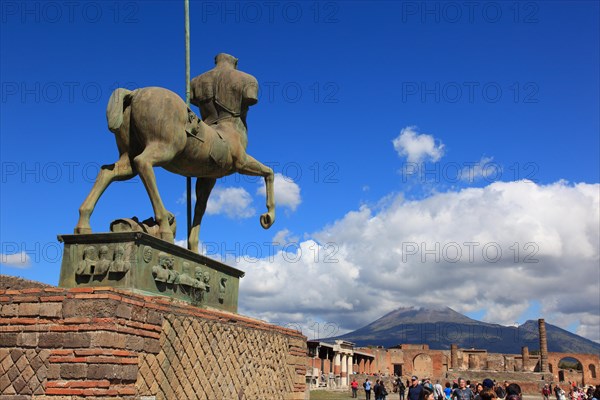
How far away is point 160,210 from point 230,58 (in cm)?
300

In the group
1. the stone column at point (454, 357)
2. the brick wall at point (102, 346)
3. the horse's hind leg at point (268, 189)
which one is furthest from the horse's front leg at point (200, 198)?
the stone column at point (454, 357)

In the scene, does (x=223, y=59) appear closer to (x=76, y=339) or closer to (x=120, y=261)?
(x=120, y=261)

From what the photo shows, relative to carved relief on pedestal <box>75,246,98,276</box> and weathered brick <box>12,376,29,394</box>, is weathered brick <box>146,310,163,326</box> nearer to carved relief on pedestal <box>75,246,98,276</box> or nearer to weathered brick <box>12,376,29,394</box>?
carved relief on pedestal <box>75,246,98,276</box>

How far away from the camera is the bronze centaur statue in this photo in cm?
694

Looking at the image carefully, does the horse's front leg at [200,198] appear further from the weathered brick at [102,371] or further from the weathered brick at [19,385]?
the weathered brick at [19,385]

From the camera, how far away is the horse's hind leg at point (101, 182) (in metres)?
6.66

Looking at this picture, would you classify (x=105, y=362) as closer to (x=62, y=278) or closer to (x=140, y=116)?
(x=62, y=278)

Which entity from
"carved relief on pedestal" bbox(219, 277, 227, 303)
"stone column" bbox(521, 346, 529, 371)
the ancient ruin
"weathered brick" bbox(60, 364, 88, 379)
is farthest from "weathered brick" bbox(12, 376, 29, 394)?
"stone column" bbox(521, 346, 529, 371)

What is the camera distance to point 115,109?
693cm

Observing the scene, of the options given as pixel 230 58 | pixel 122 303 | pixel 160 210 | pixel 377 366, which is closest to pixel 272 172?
pixel 230 58

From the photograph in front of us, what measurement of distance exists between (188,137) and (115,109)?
0.93 metres

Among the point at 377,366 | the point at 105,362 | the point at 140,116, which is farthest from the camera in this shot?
the point at 377,366

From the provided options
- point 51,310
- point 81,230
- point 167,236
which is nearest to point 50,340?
point 51,310

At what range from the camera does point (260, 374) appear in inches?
318
